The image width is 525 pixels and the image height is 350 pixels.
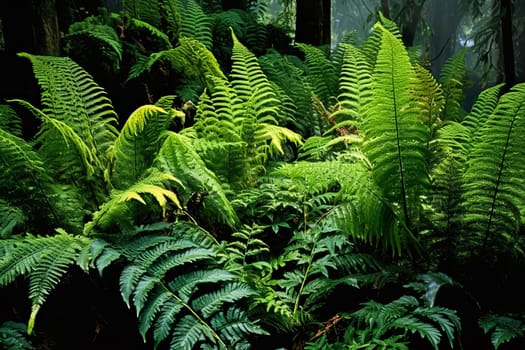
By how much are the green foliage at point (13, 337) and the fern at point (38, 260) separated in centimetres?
6

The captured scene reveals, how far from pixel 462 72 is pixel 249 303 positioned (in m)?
2.68

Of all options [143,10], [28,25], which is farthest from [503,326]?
[143,10]

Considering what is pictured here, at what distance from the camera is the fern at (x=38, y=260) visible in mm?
1588

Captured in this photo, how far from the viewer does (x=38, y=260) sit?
166 cm

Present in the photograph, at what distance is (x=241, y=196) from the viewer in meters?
2.44

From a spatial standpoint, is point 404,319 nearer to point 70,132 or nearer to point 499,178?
point 499,178

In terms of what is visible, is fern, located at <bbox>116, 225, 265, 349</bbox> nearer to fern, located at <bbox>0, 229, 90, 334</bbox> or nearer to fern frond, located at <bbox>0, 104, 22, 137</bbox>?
fern, located at <bbox>0, 229, 90, 334</bbox>

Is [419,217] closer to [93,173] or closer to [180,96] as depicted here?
[93,173]

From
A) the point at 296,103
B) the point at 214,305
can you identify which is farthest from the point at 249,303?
the point at 296,103

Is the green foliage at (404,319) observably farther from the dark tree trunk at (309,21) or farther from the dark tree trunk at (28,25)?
the dark tree trunk at (309,21)

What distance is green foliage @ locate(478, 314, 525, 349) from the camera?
1.60m

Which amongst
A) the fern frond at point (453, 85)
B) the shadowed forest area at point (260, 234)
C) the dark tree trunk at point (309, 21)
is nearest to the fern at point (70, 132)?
the shadowed forest area at point (260, 234)

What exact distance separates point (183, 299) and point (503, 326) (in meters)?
1.25

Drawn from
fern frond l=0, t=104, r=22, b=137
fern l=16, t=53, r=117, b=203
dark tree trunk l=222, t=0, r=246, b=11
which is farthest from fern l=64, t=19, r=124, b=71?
dark tree trunk l=222, t=0, r=246, b=11
